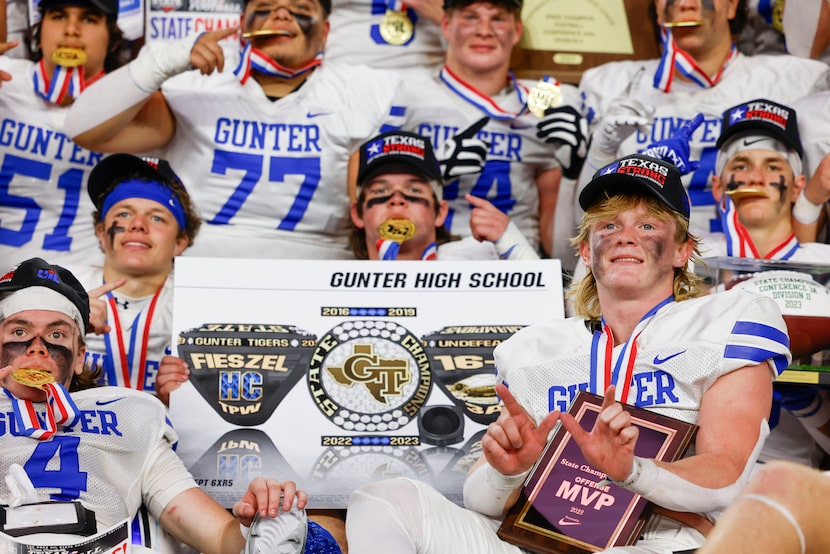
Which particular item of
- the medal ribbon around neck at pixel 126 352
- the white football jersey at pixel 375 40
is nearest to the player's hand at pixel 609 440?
the medal ribbon around neck at pixel 126 352

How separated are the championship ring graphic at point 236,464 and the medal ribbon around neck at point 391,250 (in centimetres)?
75

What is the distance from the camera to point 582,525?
7.11 feet

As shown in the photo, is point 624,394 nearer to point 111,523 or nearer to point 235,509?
point 235,509

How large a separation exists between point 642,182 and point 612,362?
0.38 metres

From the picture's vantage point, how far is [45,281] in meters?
2.59

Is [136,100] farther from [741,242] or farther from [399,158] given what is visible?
[741,242]

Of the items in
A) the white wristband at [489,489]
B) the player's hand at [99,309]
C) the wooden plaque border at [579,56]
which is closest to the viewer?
the white wristband at [489,489]

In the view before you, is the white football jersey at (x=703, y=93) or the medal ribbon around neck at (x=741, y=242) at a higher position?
the white football jersey at (x=703, y=93)

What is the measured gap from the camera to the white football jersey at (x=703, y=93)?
382 cm

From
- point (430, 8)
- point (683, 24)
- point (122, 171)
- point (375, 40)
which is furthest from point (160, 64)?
point (683, 24)

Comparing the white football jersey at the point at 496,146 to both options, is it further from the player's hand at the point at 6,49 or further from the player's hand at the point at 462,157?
the player's hand at the point at 6,49

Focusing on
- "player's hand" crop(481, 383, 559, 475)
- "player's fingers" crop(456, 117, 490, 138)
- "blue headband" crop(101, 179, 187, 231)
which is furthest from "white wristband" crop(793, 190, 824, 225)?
"blue headband" crop(101, 179, 187, 231)

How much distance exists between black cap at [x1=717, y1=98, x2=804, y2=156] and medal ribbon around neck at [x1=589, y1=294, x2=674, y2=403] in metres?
1.39

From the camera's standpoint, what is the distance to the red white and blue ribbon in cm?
373
